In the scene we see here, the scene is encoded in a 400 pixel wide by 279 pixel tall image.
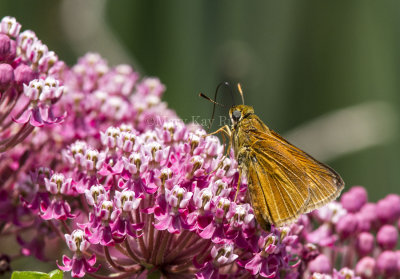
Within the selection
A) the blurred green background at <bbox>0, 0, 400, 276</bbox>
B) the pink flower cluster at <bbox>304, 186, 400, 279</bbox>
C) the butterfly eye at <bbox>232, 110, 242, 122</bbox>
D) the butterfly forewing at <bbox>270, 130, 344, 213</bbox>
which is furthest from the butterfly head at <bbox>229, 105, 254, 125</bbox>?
the blurred green background at <bbox>0, 0, 400, 276</bbox>

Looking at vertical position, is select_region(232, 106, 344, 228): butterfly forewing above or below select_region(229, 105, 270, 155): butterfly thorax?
below

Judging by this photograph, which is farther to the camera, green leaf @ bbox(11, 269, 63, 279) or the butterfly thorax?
the butterfly thorax

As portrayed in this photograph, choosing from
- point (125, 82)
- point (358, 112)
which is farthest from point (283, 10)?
point (125, 82)

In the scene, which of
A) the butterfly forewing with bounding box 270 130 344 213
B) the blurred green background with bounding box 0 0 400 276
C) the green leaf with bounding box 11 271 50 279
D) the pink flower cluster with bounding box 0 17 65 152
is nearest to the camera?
the green leaf with bounding box 11 271 50 279

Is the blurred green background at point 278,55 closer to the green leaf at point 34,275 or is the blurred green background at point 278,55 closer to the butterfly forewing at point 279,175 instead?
the butterfly forewing at point 279,175

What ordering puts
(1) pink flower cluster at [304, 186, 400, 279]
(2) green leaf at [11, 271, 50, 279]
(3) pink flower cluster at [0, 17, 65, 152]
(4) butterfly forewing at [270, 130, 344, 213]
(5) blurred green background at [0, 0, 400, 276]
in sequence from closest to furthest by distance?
1. (2) green leaf at [11, 271, 50, 279]
2. (3) pink flower cluster at [0, 17, 65, 152]
3. (4) butterfly forewing at [270, 130, 344, 213]
4. (1) pink flower cluster at [304, 186, 400, 279]
5. (5) blurred green background at [0, 0, 400, 276]

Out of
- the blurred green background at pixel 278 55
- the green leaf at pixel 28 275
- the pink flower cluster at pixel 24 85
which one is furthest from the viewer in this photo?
the blurred green background at pixel 278 55

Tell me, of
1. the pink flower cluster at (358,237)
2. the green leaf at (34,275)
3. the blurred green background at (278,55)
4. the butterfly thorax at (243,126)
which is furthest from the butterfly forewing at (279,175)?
the blurred green background at (278,55)

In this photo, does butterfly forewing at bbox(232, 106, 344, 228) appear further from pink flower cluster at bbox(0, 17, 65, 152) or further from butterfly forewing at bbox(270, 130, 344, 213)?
pink flower cluster at bbox(0, 17, 65, 152)
